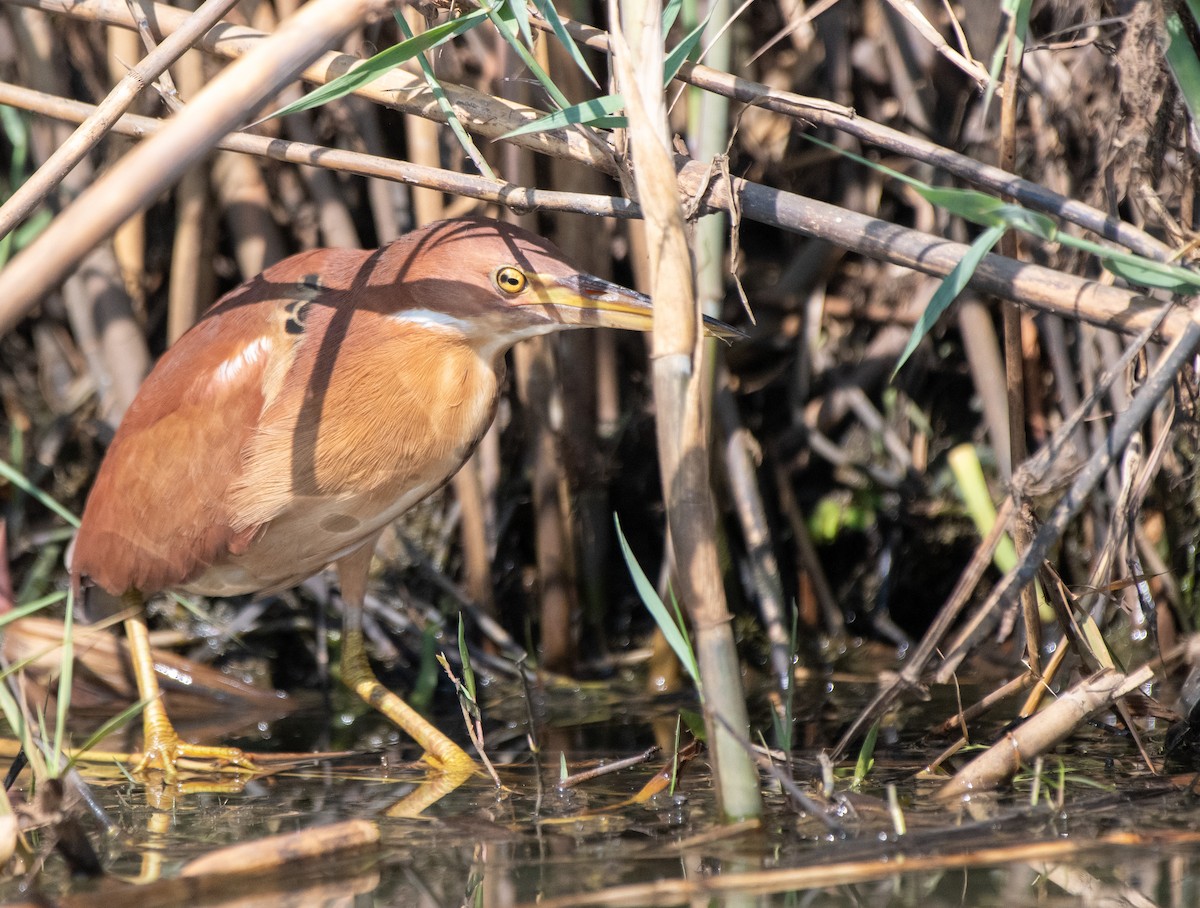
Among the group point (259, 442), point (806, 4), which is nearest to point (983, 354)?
point (806, 4)

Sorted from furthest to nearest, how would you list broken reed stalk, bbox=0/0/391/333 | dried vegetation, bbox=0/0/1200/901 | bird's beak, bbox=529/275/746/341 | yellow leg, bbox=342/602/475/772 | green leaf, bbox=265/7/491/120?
dried vegetation, bbox=0/0/1200/901
yellow leg, bbox=342/602/475/772
bird's beak, bbox=529/275/746/341
green leaf, bbox=265/7/491/120
broken reed stalk, bbox=0/0/391/333

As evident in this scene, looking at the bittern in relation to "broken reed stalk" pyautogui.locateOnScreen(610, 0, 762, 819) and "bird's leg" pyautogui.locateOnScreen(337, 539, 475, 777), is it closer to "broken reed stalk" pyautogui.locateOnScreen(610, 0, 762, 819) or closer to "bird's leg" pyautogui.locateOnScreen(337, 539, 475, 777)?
"bird's leg" pyautogui.locateOnScreen(337, 539, 475, 777)

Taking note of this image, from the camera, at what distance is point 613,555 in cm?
383

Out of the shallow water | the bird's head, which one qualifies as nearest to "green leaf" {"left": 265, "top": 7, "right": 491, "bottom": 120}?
the bird's head

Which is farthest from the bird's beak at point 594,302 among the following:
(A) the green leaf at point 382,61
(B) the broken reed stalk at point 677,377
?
(B) the broken reed stalk at point 677,377

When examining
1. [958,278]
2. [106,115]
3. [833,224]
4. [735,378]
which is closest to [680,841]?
[958,278]

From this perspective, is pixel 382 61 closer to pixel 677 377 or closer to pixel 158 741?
pixel 677 377

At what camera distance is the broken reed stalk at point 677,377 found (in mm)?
1737

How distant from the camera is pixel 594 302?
2.56m

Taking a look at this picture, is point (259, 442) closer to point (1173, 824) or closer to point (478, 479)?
point (478, 479)

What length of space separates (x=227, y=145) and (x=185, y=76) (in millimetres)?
1277

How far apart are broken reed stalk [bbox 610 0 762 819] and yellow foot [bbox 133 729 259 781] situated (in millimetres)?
1437

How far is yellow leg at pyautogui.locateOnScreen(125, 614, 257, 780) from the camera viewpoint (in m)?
2.88

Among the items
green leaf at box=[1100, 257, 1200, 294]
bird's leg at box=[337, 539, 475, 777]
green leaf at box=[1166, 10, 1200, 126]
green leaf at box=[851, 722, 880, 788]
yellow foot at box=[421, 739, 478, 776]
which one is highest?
green leaf at box=[1166, 10, 1200, 126]
